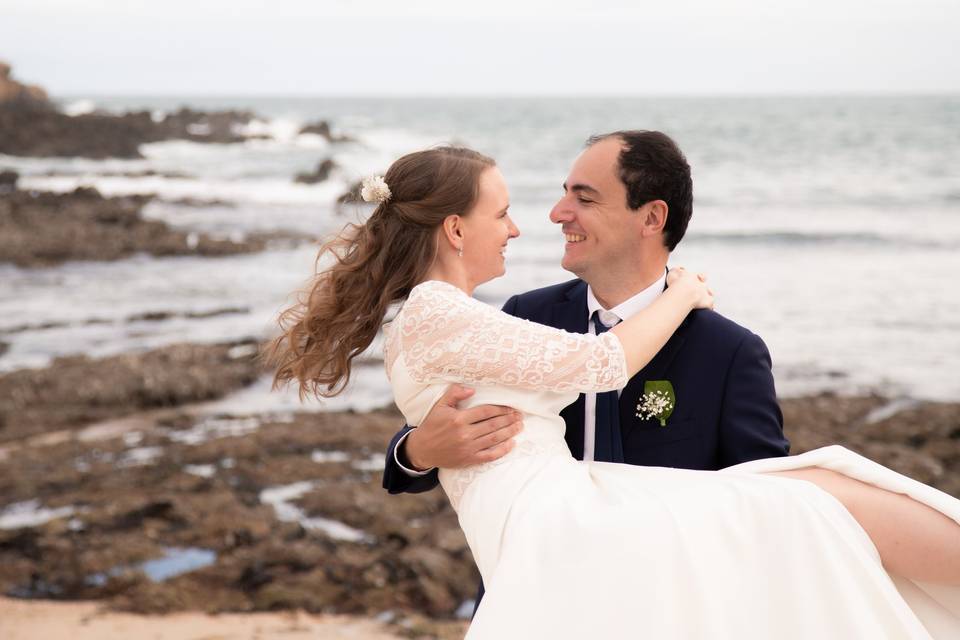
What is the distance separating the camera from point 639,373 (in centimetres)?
308

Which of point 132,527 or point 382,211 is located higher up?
point 382,211

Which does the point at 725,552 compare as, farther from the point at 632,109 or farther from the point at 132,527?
the point at 632,109

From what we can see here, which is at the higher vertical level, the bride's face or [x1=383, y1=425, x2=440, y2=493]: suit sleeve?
the bride's face

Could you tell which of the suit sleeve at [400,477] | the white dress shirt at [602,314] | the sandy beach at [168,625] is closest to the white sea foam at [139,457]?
the sandy beach at [168,625]

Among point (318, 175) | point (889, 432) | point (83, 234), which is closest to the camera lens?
point (889, 432)

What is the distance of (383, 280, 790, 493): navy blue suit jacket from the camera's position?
297 cm

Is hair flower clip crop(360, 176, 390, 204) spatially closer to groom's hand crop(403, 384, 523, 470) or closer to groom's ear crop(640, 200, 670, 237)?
groom's hand crop(403, 384, 523, 470)

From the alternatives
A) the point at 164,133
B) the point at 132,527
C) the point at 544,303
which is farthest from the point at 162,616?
the point at 164,133

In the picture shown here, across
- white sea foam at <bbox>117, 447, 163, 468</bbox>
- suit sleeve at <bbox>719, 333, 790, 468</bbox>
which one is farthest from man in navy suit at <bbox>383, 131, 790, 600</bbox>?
white sea foam at <bbox>117, 447, 163, 468</bbox>

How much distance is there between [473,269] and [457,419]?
1.80ft

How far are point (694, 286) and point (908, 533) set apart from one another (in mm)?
928

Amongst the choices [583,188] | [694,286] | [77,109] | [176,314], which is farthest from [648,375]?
[77,109]

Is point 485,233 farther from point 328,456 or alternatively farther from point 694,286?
point 328,456

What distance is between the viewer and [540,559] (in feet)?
8.07
